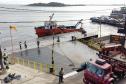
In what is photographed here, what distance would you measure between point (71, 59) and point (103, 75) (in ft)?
50.1

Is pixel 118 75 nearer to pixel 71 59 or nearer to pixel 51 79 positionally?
pixel 51 79

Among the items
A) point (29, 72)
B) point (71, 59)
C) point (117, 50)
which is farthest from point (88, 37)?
point (29, 72)

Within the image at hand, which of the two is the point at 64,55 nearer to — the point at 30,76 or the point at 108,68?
the point at 30,76

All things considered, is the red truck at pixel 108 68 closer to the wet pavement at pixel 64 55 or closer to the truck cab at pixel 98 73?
the truck cab at pixel 98 73

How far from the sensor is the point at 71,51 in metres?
39.0

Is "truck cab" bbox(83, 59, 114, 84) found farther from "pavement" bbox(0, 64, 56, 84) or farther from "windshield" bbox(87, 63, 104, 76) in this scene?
"pavement" bbox(0, 64, 56, 84)

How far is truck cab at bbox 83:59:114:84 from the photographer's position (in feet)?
62.0

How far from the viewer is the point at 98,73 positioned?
1911cm

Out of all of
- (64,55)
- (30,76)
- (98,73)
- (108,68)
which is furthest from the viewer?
(64,55)

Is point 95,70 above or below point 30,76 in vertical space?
above

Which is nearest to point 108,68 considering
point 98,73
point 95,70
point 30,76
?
point 98,73

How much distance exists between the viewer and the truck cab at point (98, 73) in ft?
62.0

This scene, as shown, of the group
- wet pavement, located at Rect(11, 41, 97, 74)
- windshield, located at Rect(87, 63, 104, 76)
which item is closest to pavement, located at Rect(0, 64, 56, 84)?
windshield, located at Rect(87, 63, 104, 76)

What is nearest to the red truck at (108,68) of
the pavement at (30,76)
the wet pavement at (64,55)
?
the pavement at (30,76)
